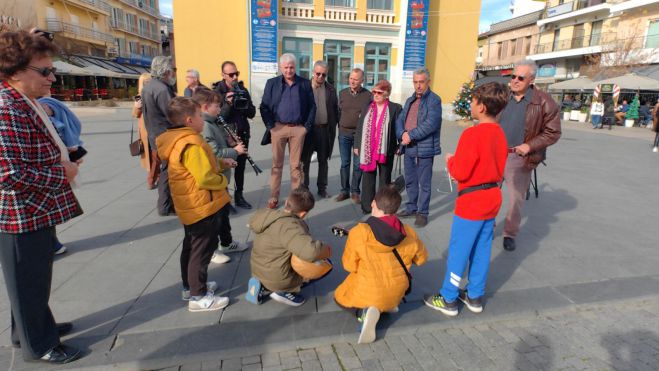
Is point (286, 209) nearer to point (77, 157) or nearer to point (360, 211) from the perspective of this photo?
point (77, 157)

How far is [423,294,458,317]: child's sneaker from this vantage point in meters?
2.89

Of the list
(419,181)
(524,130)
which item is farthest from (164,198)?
(524,130)

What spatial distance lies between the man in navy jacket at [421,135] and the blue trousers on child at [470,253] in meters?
1.87

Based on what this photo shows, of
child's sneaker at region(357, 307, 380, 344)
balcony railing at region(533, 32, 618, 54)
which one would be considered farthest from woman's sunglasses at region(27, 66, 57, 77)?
balcony railing at region(533, 32, 618, 54)

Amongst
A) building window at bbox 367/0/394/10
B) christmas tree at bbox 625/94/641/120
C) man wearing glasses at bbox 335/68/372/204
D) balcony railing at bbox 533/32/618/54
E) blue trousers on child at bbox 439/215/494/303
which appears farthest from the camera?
balcony railing at bbox 533/32/618/54

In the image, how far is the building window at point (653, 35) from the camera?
85.5 feet

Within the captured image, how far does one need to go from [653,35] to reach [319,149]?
32529 mm

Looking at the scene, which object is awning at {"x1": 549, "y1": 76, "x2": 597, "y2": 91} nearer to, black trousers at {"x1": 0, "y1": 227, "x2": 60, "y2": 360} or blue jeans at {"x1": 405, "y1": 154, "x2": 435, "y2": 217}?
blue jeans at {"x1": 405, "y1": 154, "x2": 435, "y2": 217}

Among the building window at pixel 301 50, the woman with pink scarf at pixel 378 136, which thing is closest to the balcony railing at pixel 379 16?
the building window at pixel 301 50

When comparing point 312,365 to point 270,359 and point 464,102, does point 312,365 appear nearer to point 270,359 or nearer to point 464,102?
point 270,359

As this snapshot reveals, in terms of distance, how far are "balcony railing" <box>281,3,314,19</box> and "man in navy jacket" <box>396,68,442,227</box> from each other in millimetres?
16313

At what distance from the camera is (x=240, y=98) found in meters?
5.03

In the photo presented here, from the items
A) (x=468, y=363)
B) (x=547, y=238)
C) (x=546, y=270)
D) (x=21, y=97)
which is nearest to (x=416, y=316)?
(x=468, y=363)

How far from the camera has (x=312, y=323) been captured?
2754 millimetres
